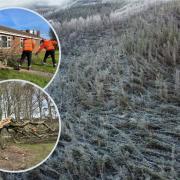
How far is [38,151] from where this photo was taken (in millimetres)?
5258

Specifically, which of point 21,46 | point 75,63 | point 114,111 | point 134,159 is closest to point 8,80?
point 21,46

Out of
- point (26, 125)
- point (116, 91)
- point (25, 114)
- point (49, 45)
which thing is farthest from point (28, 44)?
point (116, 91)

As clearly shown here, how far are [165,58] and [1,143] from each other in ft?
6.38

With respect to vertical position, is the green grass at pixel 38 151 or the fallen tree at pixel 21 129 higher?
the fallen tree at pixel 21 129

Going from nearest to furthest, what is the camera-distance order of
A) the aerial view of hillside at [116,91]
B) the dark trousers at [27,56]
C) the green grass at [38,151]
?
1. the aerial view of hillside at [116,91]
2. the green grass at [38,151]
3. the dark trousers at [27,56]

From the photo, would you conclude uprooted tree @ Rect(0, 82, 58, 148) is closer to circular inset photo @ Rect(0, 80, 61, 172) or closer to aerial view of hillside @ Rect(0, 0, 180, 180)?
circular inset photo @ Rect(0, 80, 61, 172)

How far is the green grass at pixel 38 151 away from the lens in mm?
5230

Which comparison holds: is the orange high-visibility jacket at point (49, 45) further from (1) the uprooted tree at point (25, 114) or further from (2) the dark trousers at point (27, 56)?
(1) the uprooted tree at point (25, 114)

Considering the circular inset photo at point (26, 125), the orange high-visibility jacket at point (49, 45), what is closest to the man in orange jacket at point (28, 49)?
the orange high-visibility jacket at point (49, 45)

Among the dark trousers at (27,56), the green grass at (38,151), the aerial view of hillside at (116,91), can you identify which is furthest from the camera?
the dark trousers at (27,56)

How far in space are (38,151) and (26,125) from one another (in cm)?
33

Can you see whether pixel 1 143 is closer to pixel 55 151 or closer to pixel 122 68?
pixel 55 151

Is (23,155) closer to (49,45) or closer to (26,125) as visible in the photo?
(26,125)

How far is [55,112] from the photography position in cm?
522
